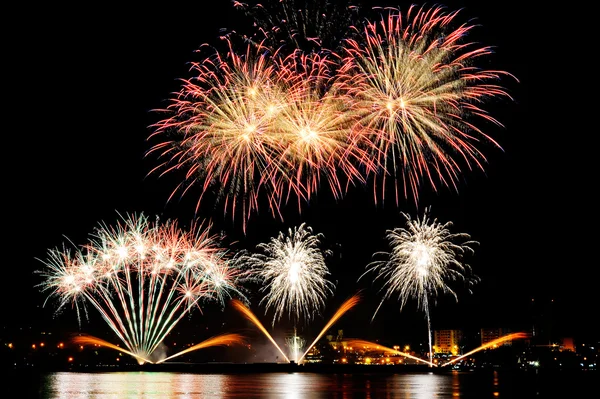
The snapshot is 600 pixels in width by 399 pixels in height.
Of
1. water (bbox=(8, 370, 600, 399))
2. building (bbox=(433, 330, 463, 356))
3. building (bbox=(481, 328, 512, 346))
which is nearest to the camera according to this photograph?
water (bbox=(8, 370, 600, 399))

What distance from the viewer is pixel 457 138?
1037 inches

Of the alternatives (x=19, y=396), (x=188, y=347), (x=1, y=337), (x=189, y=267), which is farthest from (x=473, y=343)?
(x=19, y=396)

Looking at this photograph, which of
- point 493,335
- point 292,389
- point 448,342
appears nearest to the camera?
point 292,389

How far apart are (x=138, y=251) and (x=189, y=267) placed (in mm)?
3869

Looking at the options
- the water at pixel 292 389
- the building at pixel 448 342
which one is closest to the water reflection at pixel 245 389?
the water at pixel 292 389

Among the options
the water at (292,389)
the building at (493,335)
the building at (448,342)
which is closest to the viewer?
the water at (292,389)

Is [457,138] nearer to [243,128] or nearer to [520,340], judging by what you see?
[243,128]

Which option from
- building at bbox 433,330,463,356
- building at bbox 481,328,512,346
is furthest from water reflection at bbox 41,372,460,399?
building at bbox 433,330,463,356

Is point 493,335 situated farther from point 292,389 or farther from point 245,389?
point 245,389

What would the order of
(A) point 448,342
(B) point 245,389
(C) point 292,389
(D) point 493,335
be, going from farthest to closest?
(A) point 448,342 < (D) point 493,335 < (B) point 245,389 < (C) point 292,389

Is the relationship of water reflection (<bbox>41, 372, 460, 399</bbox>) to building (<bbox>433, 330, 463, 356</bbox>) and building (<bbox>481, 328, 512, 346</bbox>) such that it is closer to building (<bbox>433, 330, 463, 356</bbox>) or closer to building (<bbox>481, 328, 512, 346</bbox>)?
building (<bbox>481, 328, 512, 346</bbox>)

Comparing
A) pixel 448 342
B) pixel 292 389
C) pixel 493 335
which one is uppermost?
pixel 493 335

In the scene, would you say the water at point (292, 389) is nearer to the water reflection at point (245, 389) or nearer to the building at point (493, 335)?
the water reflection at point (245, 389)

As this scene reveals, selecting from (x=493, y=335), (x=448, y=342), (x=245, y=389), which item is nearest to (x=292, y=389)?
(x=245, y=389)
